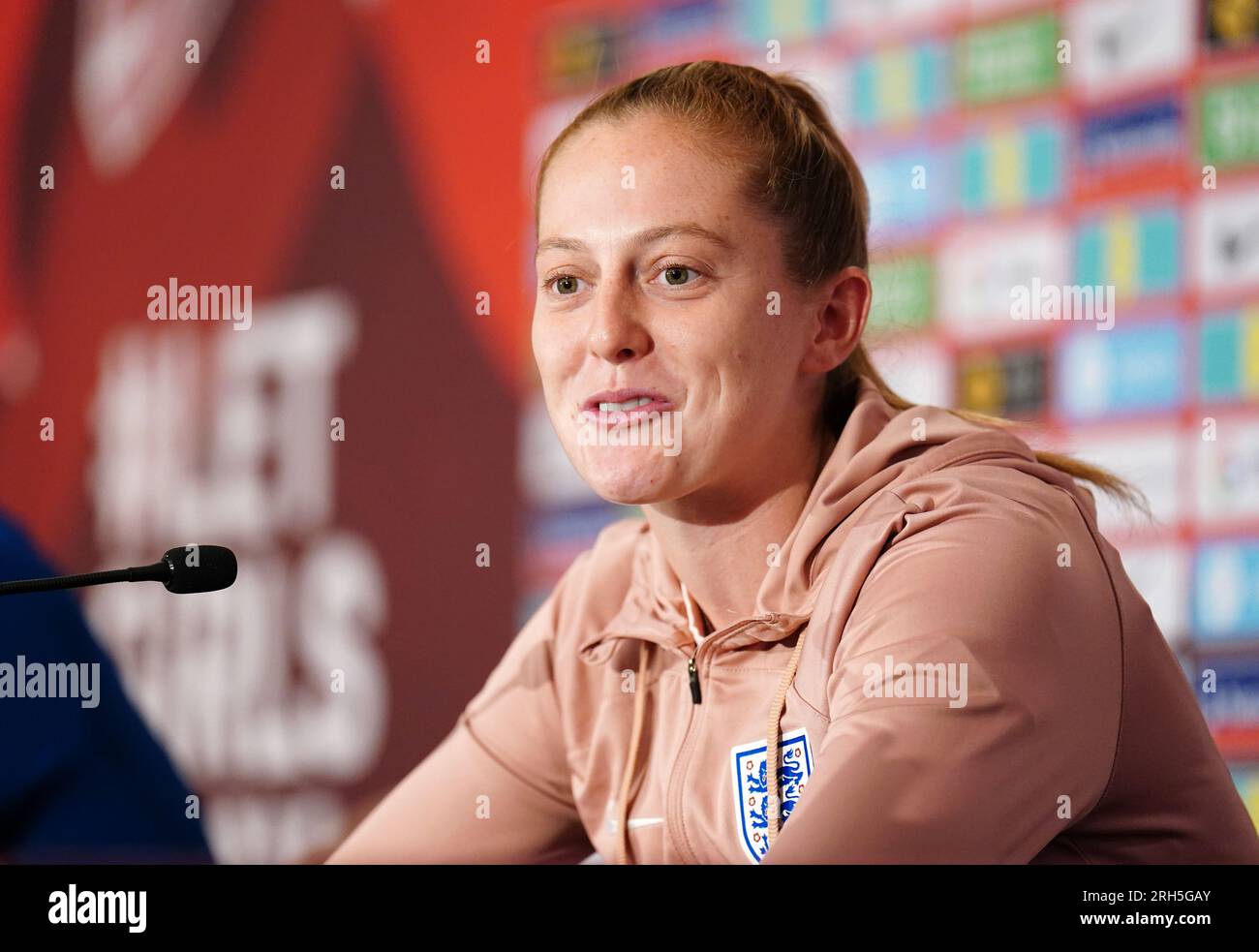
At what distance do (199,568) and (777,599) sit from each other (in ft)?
1.32

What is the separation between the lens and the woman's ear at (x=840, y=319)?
3.70ft

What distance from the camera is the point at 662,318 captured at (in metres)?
1.04

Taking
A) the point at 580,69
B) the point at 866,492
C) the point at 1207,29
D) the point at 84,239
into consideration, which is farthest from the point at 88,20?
the point at 866,492

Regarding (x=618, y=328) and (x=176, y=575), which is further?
(x=618, y=328)

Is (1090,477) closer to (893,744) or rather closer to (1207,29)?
(893,744)

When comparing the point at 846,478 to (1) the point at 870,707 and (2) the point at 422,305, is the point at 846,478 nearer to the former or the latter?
(1) the point at 870,707

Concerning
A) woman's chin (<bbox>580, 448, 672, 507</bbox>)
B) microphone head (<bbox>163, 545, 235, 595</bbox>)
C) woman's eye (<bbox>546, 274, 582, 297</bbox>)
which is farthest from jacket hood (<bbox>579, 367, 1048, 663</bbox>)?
microphone head (<bbox>163, 545, 235, 595</bbox>)

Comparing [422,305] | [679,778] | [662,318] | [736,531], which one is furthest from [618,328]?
[422,305]

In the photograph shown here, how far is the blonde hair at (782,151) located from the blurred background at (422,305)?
0.31m

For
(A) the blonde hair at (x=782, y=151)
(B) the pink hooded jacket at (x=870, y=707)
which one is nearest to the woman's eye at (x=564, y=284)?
(A) the blonde hair at (x=782, y=151)

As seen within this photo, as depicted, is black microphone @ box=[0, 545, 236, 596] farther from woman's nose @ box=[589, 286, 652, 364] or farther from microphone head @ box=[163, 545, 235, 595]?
woman's nose @ box=[589, 286, 652, 364]

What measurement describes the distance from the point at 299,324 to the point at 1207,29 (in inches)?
58.5

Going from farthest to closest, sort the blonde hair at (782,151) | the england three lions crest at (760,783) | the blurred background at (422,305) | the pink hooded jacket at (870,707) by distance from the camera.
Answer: the blurred background at (422,305) → the blonde hair at (782,151) → the england three lions crest at (760,783) → the pink hooded jacket at (870,707)

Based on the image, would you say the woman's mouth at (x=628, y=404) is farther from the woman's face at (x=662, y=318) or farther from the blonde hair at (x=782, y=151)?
the blonde hair at (x=782, y=151)
